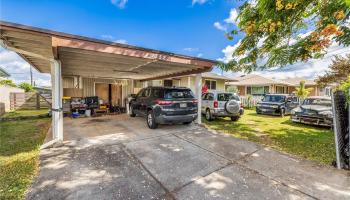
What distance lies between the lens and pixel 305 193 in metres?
2.85

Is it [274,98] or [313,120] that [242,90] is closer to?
[274,98]

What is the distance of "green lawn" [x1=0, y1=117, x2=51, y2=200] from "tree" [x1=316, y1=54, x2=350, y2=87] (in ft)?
51.0

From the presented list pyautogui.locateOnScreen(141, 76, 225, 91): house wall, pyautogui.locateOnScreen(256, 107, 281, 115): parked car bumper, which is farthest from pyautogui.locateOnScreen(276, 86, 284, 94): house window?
pyautogui.locateOnScreen(256, 107, 281, 115): parked car bumper

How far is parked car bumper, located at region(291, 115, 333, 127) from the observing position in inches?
299

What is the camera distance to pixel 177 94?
6797mm

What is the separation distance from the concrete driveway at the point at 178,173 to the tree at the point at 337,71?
10.5m

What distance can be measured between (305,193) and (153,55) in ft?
17.1

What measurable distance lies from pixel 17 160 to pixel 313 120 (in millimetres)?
11009

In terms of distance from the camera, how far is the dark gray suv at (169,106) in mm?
6441

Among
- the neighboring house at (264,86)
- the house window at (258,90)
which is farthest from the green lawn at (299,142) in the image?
the house window at (258,90)

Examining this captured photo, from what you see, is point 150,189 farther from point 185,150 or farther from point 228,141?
point 228,141

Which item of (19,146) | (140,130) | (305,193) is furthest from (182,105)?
(19,146)

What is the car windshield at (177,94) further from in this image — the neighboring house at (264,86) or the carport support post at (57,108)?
the neighboring house at (264,86)

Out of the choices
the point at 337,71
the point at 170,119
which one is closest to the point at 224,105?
the point at 170,119
